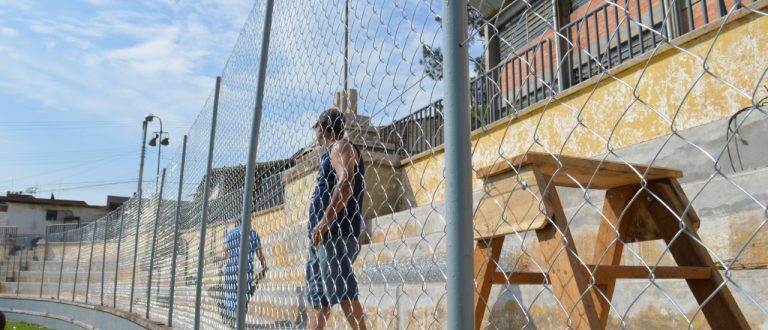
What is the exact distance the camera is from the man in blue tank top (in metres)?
2.62

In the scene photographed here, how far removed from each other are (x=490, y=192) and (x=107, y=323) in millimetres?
9185

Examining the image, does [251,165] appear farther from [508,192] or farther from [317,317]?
[508,192]

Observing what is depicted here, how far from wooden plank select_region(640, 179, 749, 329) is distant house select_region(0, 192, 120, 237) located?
146 feet

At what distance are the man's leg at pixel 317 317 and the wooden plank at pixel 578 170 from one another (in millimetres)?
1412

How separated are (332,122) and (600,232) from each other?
4.26ft

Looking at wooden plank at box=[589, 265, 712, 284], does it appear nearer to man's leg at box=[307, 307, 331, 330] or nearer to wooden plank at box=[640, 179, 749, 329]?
wooden plank at box=[640, 179, 749, 329]

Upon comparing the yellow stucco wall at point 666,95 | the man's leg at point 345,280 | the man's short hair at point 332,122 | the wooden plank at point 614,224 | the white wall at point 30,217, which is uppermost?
the white wall at point 30,217

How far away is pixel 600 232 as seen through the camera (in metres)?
1.81

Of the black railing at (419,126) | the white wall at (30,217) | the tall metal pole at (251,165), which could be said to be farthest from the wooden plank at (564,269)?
the white wall at (30,217)

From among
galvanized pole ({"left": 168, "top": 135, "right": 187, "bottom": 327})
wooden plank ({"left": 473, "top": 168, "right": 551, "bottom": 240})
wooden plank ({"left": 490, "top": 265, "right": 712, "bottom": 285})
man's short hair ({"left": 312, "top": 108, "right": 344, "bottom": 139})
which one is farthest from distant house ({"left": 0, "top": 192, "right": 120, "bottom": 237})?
wooden plank ({"left": 490, "top": 265, "right": 712, "bottom": 285})

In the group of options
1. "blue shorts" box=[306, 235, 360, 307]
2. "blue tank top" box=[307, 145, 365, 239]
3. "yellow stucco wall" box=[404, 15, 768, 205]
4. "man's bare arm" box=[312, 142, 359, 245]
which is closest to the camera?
"man's bare arm" box=[312, 142, 359, 245]

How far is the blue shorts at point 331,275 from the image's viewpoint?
2680 millimetres

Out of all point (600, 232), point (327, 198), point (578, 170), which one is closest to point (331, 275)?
point (327, 198)

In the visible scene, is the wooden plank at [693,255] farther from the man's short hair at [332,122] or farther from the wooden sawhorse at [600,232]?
the man's short hair at [332,122]
